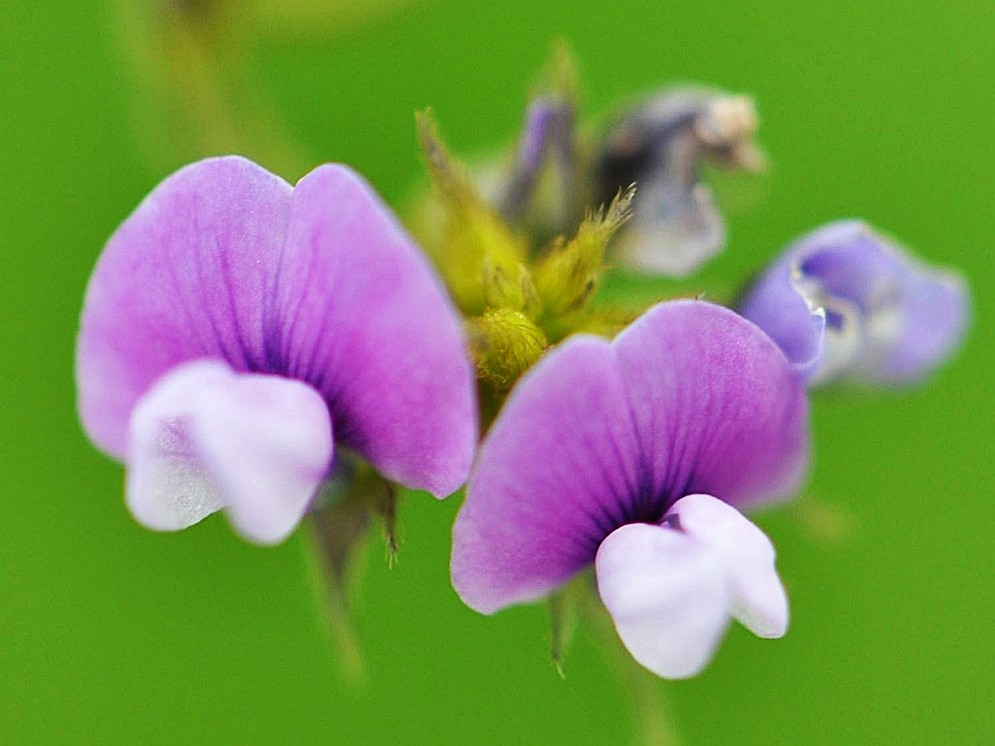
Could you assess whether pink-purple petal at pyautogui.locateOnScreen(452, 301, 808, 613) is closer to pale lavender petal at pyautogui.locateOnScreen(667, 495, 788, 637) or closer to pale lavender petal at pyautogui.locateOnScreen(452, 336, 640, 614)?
pale lavender petal at pyautogui.locateOnScreen(452, 336, 640, 614)

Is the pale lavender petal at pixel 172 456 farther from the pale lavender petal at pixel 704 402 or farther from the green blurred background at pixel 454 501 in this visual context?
the green blurred background at pixel 454 501

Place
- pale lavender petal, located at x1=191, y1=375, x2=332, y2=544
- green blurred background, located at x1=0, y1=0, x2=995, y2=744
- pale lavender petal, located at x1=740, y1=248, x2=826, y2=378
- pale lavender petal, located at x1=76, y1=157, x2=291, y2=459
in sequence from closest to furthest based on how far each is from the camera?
1. pale lavender petal, located at x1=191, y1=375, x2=332, y2=544
2. pale lavender petal, located at x1=76, y1=157, x2=291, y2=459
3. pale lavender petal, located at x1=740, y1=248, x2=826, y2=378
4. green blurred background, located at x1=0, y1=0, x2=995, y2=744

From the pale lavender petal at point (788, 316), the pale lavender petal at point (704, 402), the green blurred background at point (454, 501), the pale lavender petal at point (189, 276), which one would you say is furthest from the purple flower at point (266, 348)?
the green blurred background at point (454, 501)

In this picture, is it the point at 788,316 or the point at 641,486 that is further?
the point at 788,316

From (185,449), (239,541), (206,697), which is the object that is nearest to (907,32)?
(239,541)

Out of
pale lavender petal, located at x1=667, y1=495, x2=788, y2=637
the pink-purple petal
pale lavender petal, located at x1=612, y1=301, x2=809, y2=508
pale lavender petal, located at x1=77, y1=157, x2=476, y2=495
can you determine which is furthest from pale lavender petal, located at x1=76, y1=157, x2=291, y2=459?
pale lavender petal, located at x1=667, y1=495, x2=788, y2=637

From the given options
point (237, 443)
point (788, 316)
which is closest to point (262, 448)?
point (237, 443)

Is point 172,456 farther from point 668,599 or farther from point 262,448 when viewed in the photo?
point 668,599
